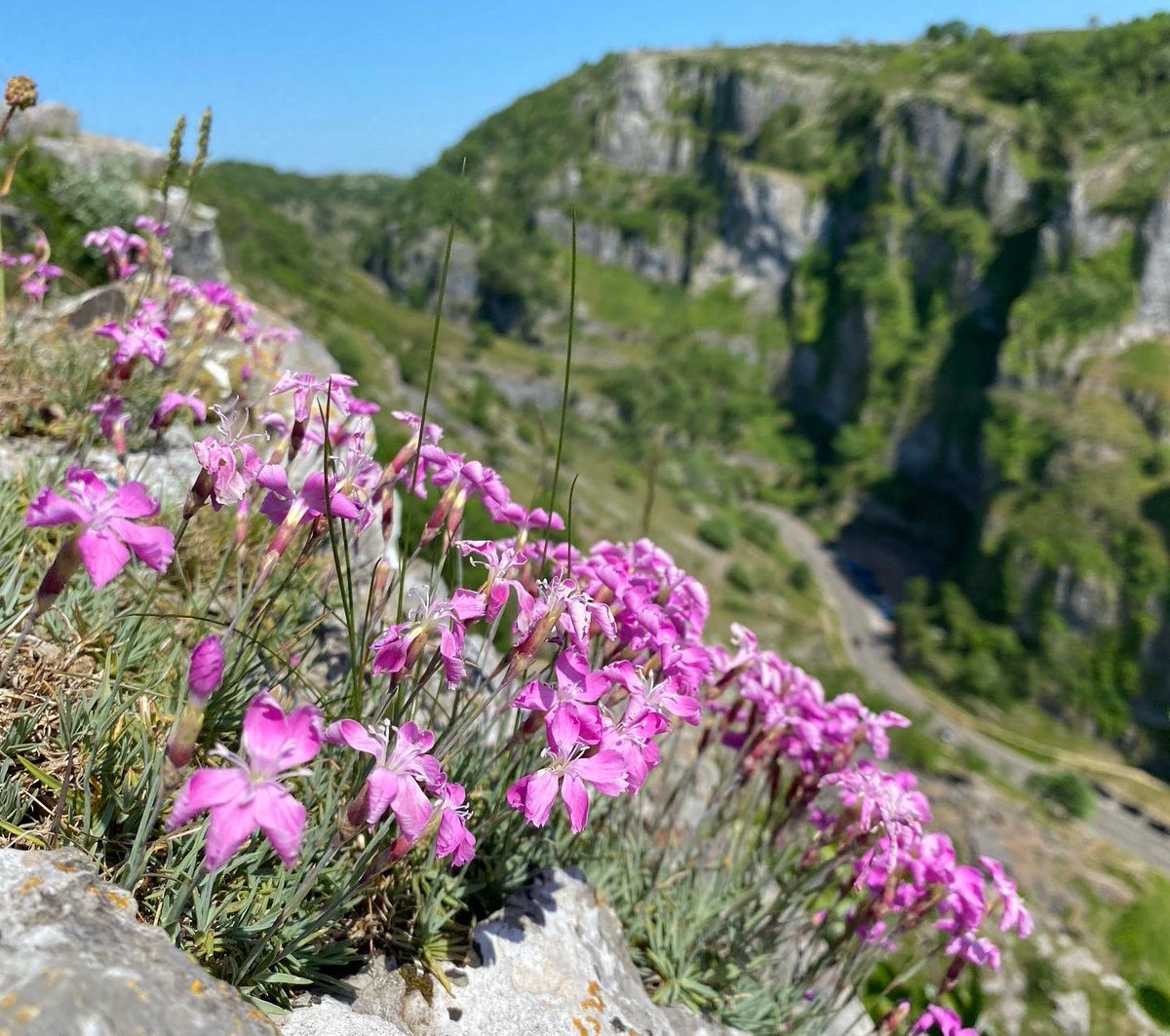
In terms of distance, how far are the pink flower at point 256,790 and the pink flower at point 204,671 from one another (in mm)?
151

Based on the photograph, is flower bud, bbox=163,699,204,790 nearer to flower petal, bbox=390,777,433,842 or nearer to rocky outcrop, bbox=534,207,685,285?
flower petal, bbox=390,777,433,842

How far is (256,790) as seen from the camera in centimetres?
147

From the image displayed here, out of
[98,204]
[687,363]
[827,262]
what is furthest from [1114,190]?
[98,204]

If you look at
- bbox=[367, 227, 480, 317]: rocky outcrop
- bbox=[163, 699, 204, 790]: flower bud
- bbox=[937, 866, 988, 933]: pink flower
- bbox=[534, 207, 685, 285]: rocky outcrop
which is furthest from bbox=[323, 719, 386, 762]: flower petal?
bbox=[534, 207, 685, 285]: rocky outcrop

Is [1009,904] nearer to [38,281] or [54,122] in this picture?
[38,281]

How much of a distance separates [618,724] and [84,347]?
19.2 feet

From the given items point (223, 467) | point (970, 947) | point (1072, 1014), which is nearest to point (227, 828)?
point (223, 467)

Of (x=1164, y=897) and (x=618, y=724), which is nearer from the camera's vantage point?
(x=618, y=724)

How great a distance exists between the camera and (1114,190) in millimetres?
→ 101250

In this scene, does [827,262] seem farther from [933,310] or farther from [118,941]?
[118,941]

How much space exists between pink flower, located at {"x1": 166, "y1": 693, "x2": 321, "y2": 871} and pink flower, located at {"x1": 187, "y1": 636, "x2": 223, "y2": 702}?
5.9 inches

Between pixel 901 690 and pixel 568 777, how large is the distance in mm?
83867

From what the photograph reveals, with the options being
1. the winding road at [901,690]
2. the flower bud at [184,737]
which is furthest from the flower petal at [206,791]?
the winding road at [901,690]

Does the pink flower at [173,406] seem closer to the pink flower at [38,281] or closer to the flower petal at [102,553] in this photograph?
the flower petal at [102,553]
